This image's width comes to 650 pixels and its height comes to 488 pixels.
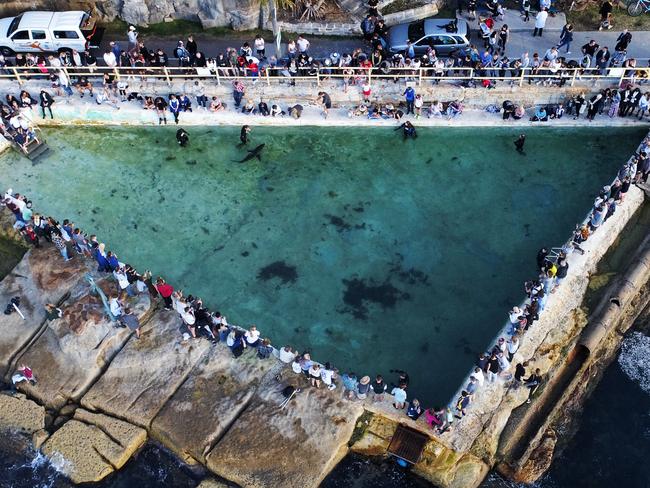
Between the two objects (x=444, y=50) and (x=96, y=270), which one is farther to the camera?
(x=444, y=50)

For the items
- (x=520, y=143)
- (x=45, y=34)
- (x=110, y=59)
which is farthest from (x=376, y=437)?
(x=45, y=34)

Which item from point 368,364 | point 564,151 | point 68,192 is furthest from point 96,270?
point 564,151

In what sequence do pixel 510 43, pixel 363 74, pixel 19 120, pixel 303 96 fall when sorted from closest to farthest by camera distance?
pixel 19 120 → pixel 363 74 → pixel 303 96 → pixel 510 43

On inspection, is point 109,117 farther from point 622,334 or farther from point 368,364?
point 622,334

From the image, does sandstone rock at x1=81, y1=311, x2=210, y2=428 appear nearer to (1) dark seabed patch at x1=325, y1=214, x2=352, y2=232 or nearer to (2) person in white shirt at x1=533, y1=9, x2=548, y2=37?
(1) dark seabed patch at x1=325, y1=214, x2=352, y2=232

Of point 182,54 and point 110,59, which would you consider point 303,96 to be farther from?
point 110,59

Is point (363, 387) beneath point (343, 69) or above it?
beneath
